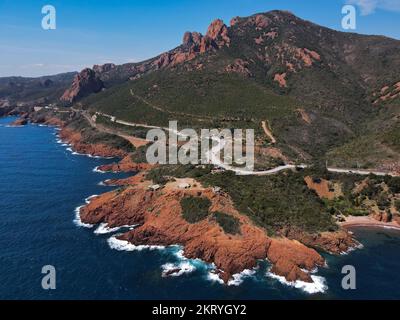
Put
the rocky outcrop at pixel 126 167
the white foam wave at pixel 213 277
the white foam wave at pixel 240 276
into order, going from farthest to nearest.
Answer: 1. the rocky outcrop at pixel 126 167
2. the white foam wave at pixel 213 277
3. the white foam wave at pixel 240 276

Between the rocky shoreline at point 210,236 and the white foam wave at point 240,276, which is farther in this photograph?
the rocky shoreline at point 210,236

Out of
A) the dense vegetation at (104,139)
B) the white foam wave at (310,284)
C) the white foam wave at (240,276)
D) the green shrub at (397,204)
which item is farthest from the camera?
the dense vegetation at (104,139)

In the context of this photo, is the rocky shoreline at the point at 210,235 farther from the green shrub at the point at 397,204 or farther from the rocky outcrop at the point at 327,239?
the green shrub at the point at 397,204

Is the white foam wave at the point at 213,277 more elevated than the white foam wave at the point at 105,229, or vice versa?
the white foam wave at the point at 105,229

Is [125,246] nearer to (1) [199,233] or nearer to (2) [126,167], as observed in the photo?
(1) [199,233]

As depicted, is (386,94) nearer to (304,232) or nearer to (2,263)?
(304,232)

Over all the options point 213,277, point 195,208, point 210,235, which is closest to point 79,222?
point 195,208

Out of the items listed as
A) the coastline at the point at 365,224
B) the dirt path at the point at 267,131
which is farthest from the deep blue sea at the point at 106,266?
the dirt path at the point at 267,131

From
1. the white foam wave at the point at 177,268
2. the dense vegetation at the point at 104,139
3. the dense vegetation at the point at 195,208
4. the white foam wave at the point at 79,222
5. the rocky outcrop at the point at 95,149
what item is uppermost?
the dense vegetation at the point at 104,139

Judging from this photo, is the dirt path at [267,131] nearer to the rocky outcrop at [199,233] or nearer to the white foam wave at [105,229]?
the rocky outcrop at [199,233]
